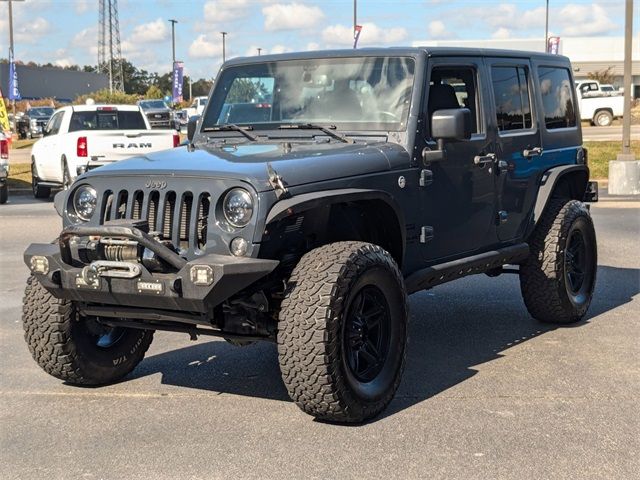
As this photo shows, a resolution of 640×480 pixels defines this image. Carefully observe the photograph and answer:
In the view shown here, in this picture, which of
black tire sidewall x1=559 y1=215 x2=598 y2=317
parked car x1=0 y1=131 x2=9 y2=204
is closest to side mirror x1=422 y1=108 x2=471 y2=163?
black tire sidewall x1=559 y1=215 x2=598 y2=317

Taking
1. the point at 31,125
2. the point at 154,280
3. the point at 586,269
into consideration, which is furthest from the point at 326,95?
the point at 31,125

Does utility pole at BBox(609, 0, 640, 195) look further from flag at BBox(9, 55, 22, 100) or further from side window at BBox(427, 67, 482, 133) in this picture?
flag at BBox(9, 55, 22, 100)

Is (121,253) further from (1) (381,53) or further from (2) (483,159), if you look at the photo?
→ (2) (483,159)

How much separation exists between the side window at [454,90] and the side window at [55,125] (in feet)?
42.3

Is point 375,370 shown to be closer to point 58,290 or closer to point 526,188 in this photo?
point 58,290

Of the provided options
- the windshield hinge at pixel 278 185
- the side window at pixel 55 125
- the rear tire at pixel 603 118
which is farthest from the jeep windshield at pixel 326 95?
the rear tire at pixel 603 118

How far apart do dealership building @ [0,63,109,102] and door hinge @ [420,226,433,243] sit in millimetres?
74905

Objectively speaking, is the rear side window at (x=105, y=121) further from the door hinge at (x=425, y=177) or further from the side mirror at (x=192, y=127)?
the door hinge at (x=425, y=177)

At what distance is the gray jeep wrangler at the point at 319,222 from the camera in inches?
185

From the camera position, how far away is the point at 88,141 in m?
16.0

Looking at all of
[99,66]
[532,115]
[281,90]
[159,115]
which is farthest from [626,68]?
[99,66]

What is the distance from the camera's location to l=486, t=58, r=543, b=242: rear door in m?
6.68

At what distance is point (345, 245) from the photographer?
4.98 meters

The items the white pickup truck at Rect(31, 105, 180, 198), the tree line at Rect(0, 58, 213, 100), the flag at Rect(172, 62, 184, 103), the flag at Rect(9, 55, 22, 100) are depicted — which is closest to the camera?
the white pickup truck at Rect(31, 105, 180, 198)
